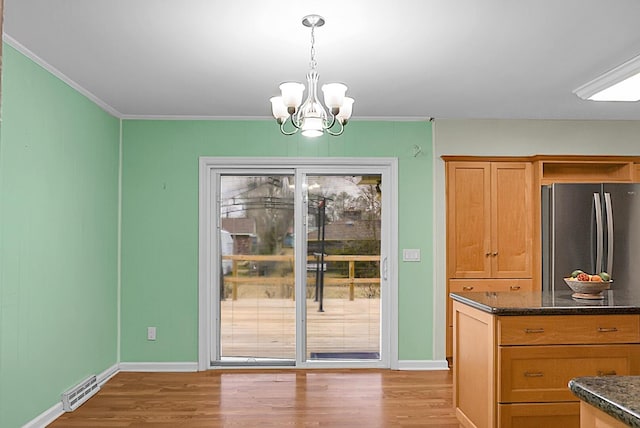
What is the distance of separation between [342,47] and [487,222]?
270cm

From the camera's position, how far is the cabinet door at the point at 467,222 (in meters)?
5.36

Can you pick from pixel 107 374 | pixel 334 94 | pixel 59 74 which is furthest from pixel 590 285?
pixel 107 374

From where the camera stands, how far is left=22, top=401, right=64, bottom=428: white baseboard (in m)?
3.61

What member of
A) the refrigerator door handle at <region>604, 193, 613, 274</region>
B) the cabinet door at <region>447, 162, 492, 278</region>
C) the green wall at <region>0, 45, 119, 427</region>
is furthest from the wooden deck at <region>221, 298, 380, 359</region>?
the refrigerator door handle at <region>604, 193, 613, 274</region>

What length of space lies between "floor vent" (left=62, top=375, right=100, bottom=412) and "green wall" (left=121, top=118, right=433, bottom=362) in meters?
0.77

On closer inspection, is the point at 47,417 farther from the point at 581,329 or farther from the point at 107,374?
the point at 581,329

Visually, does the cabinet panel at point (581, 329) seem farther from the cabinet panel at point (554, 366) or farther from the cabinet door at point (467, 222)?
the cabinet door at point (467, 222)

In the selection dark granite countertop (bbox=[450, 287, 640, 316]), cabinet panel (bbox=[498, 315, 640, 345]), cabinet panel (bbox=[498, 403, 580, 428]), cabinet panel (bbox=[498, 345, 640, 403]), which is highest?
dark granite countertop (bbox=[450, 287, 640, 316])

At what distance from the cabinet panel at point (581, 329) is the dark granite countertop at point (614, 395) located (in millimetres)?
1509

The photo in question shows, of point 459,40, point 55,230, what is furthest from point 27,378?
point 459,40

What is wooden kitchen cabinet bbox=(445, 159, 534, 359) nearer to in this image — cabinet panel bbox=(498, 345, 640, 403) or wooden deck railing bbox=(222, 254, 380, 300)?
wooden deck railing bbox=(222, 254, 380, 300)

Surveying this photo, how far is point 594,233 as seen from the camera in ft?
16.8

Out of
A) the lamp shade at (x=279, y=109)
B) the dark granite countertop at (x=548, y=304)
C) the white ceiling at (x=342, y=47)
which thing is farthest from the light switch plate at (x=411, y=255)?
the lamp shade at (x=279, y=109)

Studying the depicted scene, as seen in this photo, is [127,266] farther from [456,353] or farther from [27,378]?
[456,353]
